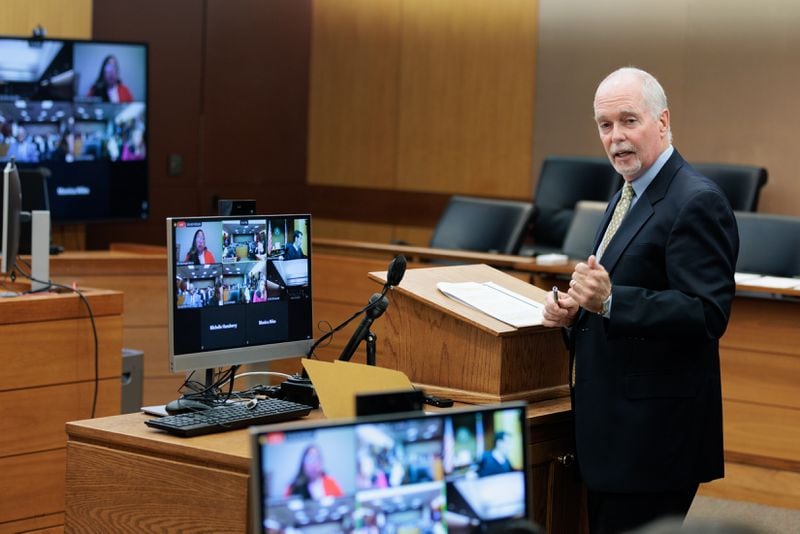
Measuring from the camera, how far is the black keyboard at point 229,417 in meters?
2.71

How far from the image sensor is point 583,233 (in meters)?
6.81

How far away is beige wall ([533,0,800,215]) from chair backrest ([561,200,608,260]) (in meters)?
1.68

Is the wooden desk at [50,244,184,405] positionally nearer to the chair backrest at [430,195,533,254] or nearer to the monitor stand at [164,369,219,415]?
the chair backrest at [430,195,533,254]

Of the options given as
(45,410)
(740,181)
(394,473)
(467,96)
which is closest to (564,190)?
(740,181)

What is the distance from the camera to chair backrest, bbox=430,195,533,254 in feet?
23.1

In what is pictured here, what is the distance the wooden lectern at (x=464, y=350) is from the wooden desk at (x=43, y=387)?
1462 mm

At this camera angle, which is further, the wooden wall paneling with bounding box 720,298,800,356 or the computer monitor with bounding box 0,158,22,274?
the wooden wall paneling with bounding box 720,298,800,356

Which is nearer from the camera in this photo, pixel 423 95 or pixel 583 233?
pixel 583 233

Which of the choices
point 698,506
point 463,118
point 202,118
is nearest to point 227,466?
point 698,506

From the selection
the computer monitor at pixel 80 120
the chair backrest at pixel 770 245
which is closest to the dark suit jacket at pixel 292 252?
the chair backrest at pixel 770 245

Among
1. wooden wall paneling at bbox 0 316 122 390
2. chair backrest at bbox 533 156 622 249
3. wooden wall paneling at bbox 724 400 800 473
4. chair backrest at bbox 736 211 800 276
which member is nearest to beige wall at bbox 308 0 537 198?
chair backrest at bbox 533 156 622 249

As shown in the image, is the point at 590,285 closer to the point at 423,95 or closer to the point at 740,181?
the point at 740,181

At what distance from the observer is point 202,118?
8.44 meters

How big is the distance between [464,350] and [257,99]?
20.2 ft
